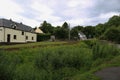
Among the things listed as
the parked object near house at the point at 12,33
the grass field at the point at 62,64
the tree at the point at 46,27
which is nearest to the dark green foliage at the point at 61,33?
the parked object near house at the point at 12,33

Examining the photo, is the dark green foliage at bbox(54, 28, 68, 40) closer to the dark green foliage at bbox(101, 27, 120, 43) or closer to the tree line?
the tree line

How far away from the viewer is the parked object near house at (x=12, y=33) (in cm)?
5007

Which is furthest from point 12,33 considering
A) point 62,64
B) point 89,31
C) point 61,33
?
point 89,31

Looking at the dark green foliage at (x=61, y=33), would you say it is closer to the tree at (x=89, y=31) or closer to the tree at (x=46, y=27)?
the tree at (x=46, y=27)

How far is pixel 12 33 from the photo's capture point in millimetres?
54250

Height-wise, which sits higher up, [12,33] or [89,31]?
[89,31]

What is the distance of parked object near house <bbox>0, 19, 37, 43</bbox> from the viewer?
164ft

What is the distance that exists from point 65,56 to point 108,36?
55819 millimetres

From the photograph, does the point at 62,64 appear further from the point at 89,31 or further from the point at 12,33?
the point at 89,31

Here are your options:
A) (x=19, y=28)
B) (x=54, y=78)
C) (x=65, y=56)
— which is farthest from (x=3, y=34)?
(x=54, y=78)

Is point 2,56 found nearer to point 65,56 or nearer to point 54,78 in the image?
point 54,78

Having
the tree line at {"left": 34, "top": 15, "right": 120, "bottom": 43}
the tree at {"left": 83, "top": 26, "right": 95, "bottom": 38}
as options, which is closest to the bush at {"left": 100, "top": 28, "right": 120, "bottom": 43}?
the tree line at {"left": 34, "top": 15, "right": 120, "bottom": 43}

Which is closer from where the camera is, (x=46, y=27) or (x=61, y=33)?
(x=61, y=33)

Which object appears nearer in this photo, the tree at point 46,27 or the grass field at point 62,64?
the grass field at point 62,64
